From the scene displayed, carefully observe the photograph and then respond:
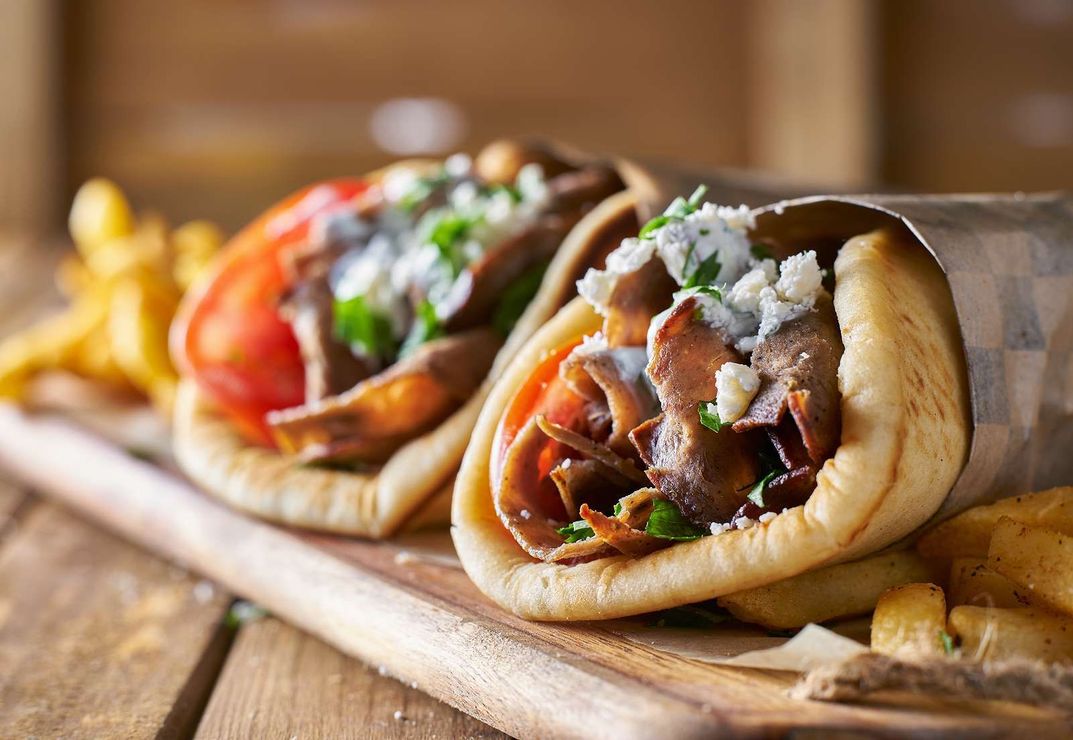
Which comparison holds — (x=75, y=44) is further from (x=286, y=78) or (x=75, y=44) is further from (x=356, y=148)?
(x=356, y=148)

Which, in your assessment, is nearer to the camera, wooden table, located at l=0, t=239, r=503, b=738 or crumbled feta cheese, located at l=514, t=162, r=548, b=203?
wooden table, located at l=0, t=239, r=503, b=738

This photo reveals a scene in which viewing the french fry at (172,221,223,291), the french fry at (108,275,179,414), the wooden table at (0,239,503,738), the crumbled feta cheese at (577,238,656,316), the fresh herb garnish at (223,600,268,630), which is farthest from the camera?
the french fry at (172,221,223,291)

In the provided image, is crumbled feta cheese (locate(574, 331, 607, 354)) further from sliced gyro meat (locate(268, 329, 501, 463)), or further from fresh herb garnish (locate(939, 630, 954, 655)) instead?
fresh herb garnish (locate(939, 630, 954, 655))

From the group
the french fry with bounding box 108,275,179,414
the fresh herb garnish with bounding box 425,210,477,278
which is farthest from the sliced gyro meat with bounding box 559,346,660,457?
the french fry with bounding box 108,275,179,414

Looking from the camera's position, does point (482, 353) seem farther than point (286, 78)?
No

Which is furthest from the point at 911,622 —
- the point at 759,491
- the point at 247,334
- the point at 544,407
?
the point at 247,334

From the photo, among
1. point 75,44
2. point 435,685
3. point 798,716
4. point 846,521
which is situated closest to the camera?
point 798,716

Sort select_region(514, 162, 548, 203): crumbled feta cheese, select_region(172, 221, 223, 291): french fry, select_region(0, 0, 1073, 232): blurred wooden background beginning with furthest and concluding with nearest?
select_region(0, 0, 1073, 232): blurred wooden background
select_region(172, 221, 223, 291): french fry
select_region(514, 162, 548, 203): crumbled feta cheese

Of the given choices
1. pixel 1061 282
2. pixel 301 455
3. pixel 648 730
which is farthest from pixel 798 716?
pixel 301 455
